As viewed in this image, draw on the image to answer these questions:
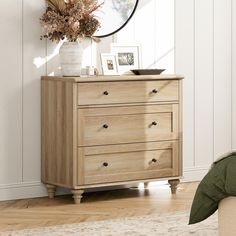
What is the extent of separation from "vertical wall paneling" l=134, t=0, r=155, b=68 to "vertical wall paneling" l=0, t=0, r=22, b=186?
101 centimetres

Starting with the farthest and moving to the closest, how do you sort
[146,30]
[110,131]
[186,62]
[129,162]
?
[186,62] → [146,30] → [129,162] → [110,131]

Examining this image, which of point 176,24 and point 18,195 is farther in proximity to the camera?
point 176,24

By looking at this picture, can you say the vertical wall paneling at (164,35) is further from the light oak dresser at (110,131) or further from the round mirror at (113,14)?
the light oak dresser at (110,131)

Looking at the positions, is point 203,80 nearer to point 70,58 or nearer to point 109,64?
point 109,64

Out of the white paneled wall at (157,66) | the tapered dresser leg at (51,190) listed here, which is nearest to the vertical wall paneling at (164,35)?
the white paneled wall at (157,66)

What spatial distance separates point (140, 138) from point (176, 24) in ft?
3.74

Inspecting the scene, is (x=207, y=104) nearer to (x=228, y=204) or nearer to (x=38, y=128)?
(x=38, y=128)

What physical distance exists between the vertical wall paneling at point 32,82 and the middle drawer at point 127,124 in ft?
1.50

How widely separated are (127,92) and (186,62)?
0.95 metres

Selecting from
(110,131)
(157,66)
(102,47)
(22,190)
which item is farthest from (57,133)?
(157,66)

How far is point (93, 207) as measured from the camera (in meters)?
5.66

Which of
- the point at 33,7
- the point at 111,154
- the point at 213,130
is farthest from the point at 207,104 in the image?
the point at 33,7

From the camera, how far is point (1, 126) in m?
5.80

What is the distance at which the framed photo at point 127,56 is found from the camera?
6211 millimetres
